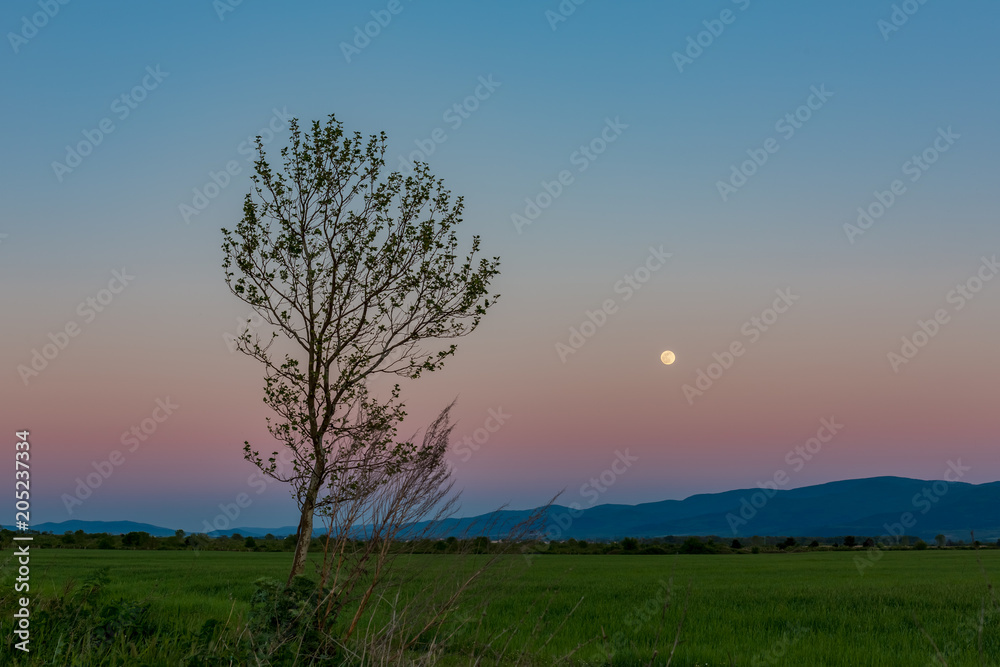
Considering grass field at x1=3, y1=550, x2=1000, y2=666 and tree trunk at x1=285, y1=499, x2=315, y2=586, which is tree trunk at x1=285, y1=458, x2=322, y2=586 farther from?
grass field at x1=3, y1=550, x2=1000, y2=666

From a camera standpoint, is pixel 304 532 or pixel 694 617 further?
pixel 694 617

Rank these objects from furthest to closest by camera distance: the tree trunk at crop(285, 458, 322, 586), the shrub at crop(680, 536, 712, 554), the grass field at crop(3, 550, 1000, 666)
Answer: the shrub at crop(680, 536, 712, 554), the tree trunk at crop(285, 458, 322, 586), the grass field at crop(3, 550, 1000, 666)

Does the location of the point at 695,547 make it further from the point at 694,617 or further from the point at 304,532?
the point at 304,532

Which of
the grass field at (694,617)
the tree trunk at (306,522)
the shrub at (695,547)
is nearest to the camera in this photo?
the grass field at (694,617)

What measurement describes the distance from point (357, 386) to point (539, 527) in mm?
7907

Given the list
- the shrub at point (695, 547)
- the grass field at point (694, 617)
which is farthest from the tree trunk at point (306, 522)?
the shrub at point (695, 547)

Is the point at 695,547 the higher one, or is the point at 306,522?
the point at 306,522

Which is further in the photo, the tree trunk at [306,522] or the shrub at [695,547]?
the shrub at [695,547]

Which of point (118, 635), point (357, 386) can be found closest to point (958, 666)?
point (357, 386)

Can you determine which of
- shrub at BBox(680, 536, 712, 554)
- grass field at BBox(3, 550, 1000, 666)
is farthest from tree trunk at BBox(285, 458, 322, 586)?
shrub at BBox(680, 536, 712, 554)

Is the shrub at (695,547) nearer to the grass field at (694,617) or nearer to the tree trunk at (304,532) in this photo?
the grass field at (694,617)

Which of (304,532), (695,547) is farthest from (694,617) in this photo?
(695,547)

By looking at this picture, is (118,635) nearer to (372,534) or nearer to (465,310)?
(372,534)

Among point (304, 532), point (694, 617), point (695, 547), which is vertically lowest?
point (695, 547)
